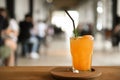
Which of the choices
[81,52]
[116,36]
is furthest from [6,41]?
[116,36]

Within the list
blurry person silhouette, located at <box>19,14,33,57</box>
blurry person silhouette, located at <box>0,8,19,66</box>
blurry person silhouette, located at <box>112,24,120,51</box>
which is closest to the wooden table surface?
blurry person silhouette, located at <box>0,8,19,66</box>

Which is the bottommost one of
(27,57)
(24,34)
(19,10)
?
(27,57)

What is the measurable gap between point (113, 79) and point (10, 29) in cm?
406

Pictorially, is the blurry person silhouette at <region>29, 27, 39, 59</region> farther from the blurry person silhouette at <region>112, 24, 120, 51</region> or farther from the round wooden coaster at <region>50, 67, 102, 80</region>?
the round wooden coaster at <region>50, 67, 102, 80</region>

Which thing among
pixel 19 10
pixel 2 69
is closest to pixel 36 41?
pixel 19 10

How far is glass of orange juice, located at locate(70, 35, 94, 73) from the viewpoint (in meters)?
1.24

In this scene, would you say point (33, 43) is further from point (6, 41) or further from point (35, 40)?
point (6, 41)

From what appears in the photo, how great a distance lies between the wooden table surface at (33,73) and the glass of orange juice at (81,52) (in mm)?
94

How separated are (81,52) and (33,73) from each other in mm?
238

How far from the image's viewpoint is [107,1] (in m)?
13.6

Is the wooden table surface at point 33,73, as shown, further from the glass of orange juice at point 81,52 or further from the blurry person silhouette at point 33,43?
the blurry person silhouette at point 33,43

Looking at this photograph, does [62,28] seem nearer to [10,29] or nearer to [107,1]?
[107,1]

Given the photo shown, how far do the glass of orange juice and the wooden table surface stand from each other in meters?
0.09

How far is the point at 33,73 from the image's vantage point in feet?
4.28
